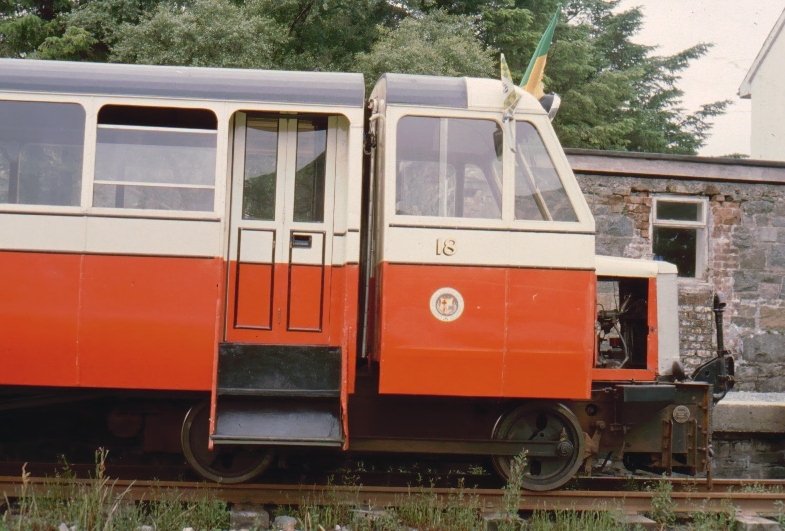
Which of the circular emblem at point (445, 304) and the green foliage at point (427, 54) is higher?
the green foliage at point (427, 54)

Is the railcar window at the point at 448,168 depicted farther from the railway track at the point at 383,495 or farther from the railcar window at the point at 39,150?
the railcar window at the point at 39,150

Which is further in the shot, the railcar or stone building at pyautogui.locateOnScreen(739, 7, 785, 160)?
stone building at pyautogui.locateOnScreen(739, 7, 785, 160)

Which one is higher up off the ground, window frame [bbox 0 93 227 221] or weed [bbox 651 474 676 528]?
window frame [bbox 0 93 227 221]

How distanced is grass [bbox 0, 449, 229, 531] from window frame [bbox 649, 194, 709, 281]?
863 centimetres

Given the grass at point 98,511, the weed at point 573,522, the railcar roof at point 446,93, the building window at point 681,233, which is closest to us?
the grass at point 98,511

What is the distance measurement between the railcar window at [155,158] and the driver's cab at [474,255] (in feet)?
4.45

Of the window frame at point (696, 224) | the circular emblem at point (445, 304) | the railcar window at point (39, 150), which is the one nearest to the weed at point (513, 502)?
the circular emblem at point (445, 304)

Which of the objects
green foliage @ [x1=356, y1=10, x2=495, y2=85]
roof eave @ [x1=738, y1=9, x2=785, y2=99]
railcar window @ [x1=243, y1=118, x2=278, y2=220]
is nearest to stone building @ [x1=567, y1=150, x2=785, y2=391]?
green foliage @ [x1=356, y1=10, x2=495, y2=85]

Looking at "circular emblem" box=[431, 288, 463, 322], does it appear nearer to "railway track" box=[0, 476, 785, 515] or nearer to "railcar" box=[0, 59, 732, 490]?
"railcar" box=[0, 59, 732, 490]

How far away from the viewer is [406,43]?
1681cm

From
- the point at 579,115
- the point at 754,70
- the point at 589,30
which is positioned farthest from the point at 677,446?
the point at 589,30

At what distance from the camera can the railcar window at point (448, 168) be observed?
604cm

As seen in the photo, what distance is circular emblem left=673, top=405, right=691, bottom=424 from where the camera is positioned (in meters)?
6.62

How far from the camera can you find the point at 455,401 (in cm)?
643
